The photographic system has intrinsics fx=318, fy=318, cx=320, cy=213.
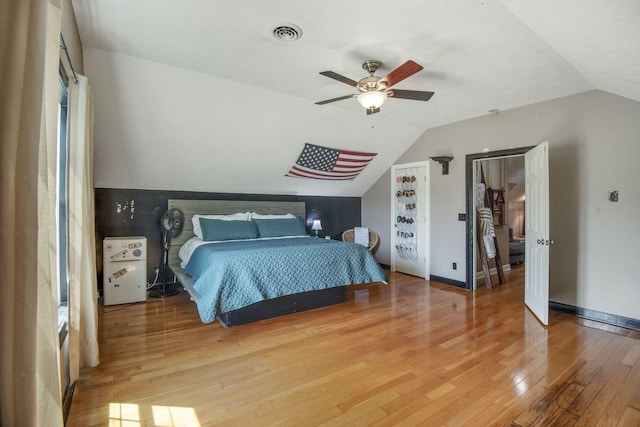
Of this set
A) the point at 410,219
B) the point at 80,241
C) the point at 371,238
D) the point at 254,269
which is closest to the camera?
the point at 80,241

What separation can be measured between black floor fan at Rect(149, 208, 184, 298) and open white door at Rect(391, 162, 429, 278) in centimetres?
364

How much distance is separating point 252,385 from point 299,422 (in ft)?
1.66

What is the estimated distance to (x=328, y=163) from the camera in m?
5.23

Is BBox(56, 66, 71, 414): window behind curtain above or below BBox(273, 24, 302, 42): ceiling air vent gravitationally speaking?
below

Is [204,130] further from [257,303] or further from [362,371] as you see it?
[362,371]

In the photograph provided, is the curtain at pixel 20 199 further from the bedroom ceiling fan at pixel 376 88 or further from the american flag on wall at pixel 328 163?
the american flag on wall at pixel 328 163

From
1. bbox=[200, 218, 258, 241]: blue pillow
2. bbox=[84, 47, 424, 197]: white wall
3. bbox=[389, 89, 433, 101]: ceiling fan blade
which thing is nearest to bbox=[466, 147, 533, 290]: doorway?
bbox=[84, 47, 424, 197]: white wall

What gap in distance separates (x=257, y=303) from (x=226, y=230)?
152cm

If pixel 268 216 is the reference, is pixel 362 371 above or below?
below

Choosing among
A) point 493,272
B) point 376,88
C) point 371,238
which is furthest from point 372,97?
point 493,272

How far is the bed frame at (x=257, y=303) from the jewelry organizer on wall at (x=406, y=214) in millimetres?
1756

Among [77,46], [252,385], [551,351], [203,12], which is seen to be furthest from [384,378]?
[77,46]

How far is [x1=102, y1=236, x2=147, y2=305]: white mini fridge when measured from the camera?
382cm

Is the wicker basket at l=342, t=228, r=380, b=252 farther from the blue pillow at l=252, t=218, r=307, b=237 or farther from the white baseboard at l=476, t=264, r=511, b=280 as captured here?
the white baseboard at l=476, t=264, r=511, b=280
